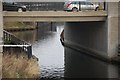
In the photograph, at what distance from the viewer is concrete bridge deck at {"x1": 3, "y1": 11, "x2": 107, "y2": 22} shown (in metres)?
28.7

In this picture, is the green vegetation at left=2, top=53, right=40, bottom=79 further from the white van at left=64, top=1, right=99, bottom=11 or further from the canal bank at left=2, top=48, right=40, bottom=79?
the white van at left=64, top=1, right=99, bottom=11

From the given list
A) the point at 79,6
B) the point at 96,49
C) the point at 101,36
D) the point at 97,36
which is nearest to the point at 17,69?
the point at 101,36

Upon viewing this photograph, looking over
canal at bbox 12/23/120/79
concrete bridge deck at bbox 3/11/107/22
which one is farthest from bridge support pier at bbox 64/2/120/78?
concrete bridge deck at bbox 3/11/107/22

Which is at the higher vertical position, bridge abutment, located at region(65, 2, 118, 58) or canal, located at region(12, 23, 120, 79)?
bridge abutment, located at region(65, 2, 118, 58)

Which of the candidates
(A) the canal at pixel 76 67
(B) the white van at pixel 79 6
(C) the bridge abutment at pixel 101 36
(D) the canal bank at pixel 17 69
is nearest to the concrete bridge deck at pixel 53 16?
(C) the bridge abutment at pixel 101 36

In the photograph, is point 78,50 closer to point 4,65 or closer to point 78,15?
point 78,15

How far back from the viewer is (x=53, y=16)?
2925 centimetres

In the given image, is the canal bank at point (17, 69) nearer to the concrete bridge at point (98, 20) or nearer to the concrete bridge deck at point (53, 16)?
the concrete bridge at point (98, 20)

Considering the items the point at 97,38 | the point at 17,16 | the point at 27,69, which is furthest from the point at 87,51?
the point at 27,69

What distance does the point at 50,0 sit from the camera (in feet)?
135

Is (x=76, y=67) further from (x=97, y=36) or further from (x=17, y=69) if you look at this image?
(x=17, y=69)

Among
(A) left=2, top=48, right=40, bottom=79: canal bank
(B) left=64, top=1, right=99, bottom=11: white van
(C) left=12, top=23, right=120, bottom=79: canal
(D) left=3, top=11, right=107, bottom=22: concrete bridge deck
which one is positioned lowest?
(C) left=12, top=23, right=120, bottom=79: canal

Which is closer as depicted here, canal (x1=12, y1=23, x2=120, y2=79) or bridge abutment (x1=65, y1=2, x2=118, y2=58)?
canal (x1=12, y1=23, x2=120, y2=79)

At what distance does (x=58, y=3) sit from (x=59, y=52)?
7.02 m
